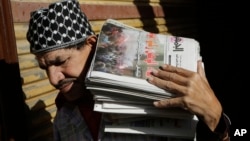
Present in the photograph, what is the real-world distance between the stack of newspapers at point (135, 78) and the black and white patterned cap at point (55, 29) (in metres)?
0.20

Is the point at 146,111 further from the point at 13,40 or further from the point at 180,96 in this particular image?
the point at 13,40

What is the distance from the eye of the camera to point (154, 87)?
1.62m

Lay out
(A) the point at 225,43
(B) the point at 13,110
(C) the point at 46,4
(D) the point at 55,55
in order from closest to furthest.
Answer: (D) the point at 55,55 < (B) the point at 13,110 < (C) the point at 46,4 < (A) the point at 225,43

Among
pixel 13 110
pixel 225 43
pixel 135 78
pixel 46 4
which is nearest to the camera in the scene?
pixel 135 78

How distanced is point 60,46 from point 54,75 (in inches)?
5.7

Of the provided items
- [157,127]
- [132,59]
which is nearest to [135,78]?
[132,59]

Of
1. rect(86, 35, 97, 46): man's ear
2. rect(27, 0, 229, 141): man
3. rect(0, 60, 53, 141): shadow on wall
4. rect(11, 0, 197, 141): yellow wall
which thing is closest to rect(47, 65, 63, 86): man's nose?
rect(27, 0, 229, 141): man

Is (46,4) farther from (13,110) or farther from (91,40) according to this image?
(91,40)

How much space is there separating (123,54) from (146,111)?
0.88ft

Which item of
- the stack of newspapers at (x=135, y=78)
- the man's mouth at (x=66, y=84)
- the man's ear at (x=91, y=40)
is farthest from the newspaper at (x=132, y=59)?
the man's mouth at (x=66, y=84)

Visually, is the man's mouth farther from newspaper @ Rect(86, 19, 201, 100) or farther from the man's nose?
newspaper @ Rect(86, 19, 201, 100)

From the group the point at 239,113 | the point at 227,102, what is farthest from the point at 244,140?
the point at 227,102

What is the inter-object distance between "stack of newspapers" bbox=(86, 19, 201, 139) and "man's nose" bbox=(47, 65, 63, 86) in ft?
1.03

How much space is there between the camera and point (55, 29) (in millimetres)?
1901
